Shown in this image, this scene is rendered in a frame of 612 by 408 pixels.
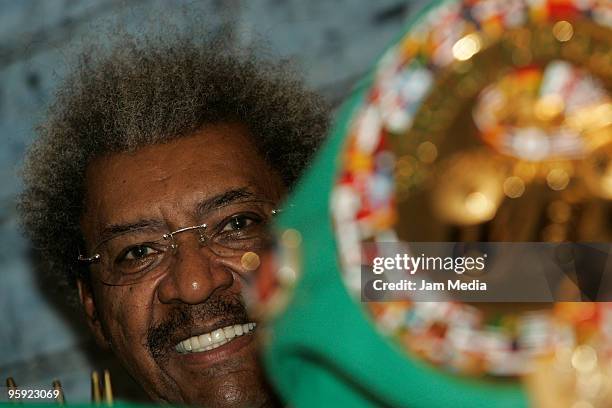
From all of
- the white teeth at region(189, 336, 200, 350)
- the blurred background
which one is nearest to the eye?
the white teeth at region(189, 336, 200, 350)

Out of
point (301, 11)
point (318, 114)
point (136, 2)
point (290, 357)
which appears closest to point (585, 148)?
point (290, 357)

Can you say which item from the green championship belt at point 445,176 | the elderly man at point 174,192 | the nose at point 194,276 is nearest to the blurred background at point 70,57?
the elderly man at point 174,192

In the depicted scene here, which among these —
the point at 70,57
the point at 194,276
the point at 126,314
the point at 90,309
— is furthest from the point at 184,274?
the point at 70,57

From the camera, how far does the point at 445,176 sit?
0.64 metres

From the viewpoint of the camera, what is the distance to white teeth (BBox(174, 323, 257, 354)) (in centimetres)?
107

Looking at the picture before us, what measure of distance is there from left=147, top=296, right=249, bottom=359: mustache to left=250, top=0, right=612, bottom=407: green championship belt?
42cm

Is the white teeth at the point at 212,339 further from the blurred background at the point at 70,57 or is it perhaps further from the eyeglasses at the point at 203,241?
the blurred background at the point at 70,57

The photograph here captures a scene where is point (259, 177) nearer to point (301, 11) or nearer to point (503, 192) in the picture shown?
point (301, 11)

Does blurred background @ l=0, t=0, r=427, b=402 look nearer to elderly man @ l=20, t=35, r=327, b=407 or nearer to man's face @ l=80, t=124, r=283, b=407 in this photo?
elderly man @ l=20, t=35, r=327, b=407

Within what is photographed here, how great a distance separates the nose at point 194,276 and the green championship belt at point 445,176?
0.40 m

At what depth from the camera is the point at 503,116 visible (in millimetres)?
629

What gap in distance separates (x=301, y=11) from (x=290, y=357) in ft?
2.68

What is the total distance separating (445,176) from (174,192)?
499 mm

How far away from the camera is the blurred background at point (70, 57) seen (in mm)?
1336
